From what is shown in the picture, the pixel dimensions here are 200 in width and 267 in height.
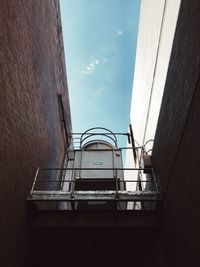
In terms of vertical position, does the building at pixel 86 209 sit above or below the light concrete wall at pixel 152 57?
below

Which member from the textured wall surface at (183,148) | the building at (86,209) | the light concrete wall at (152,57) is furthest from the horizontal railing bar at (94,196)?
the light concrete wall at (152,57)

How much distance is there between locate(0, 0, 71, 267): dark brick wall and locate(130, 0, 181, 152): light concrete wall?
2.69 metres

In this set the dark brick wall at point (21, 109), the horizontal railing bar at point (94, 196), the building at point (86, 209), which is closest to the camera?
the building at point (86, 209)

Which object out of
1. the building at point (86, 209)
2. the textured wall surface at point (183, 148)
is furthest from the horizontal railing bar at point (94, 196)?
the textured wall surface at point (183, 148)

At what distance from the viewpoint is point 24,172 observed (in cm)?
441

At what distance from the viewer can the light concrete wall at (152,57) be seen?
229 inches

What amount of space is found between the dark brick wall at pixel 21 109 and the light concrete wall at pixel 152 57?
269cm

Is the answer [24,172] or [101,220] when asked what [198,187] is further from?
[24,172]

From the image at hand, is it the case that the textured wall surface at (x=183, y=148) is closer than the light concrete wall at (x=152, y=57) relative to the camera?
Yes

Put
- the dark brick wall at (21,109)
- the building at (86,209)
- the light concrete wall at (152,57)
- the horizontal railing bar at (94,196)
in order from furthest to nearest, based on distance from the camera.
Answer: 1. the light concrete wall at (152,57)
2. the horizontal railing bar at (94,196)
3. the dark brick wall at (21,109)
4. the building at (86,209)

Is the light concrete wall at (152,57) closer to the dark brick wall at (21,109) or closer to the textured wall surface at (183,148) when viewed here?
the textured wall surface at (183,148)

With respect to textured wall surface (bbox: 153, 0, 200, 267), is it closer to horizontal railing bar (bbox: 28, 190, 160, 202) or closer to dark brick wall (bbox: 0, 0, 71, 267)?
horizontal railing bar (bbox: 28, 190, 160, 202)

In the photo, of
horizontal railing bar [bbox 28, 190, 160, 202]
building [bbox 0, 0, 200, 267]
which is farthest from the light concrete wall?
horizontal railing bar [bbox 28, 190, 160, 202]

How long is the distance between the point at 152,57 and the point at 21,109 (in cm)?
441
